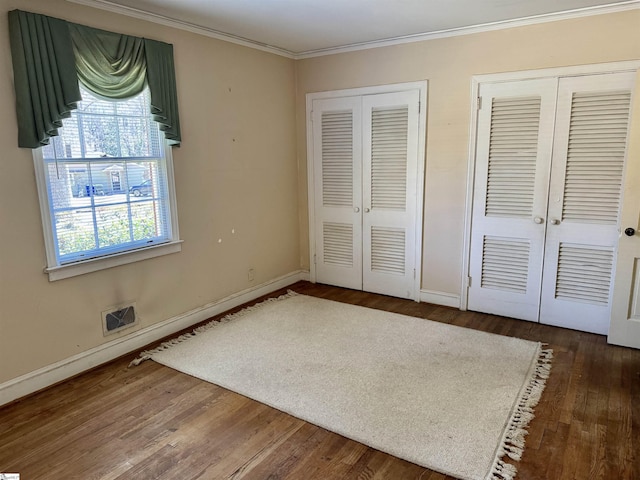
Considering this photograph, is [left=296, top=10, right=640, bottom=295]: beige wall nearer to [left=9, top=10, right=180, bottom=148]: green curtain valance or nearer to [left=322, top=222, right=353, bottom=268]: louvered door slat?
[left=322, top=222, right=353, bottom=268]: louvered door slat

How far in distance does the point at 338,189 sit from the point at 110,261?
234 centimetres

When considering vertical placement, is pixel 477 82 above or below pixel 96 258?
above

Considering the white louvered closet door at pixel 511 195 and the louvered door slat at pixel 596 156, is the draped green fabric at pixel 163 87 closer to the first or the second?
the white louvered closet door at pixel 511 195

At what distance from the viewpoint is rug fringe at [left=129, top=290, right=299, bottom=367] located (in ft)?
10.4

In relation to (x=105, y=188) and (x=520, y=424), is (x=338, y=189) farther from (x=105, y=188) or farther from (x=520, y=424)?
(x=520, y=424)

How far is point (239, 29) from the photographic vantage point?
357 cm

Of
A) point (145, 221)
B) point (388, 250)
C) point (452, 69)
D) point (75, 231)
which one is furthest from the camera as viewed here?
point (388, 250)

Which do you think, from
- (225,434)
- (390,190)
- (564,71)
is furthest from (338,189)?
(225,434)

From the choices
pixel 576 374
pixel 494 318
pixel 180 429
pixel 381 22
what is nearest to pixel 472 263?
pixel 494 318

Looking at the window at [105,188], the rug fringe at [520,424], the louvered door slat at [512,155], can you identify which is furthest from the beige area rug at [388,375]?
the louvered door slat at [512,155]

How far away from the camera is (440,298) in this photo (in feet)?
13.6

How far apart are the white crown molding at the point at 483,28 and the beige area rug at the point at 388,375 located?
2451 millimetres

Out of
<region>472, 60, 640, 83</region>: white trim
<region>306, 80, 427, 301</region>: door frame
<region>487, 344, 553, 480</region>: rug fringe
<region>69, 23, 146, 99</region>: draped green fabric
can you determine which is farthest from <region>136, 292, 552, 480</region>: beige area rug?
<region>472, 60, 640, 83</region>: white trim

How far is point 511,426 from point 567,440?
0.26 metres
